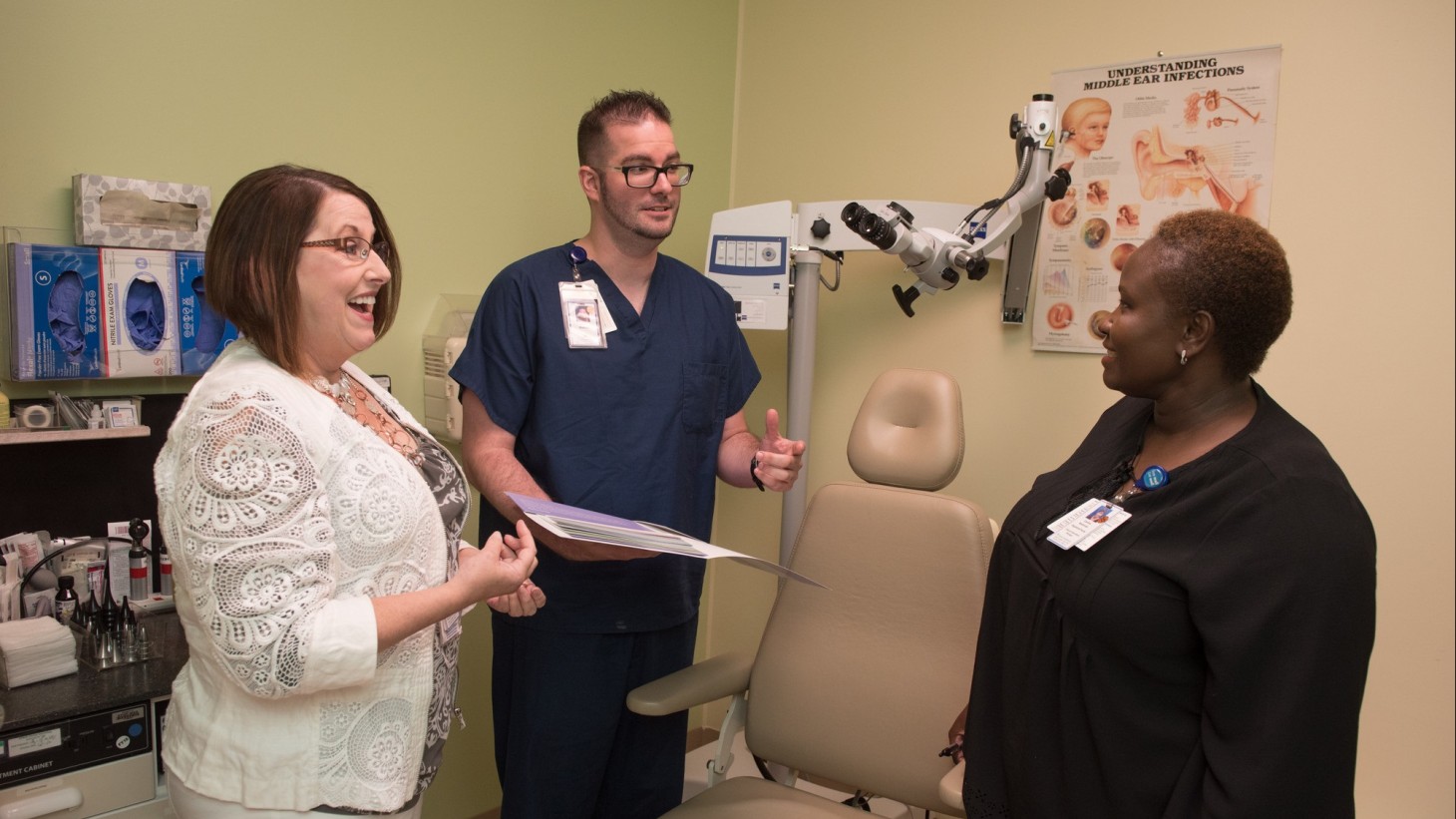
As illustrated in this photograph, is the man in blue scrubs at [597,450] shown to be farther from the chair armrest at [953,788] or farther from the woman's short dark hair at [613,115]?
the chair armrest at [953,788]

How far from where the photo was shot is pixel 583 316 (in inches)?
77.4

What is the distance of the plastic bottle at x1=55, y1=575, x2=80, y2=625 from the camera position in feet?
5.88

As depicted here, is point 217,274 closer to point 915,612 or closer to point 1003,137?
point 915,612

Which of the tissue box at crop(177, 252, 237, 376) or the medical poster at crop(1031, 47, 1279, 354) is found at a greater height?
the medical poster at crop(1031, 47, 1279, 354)

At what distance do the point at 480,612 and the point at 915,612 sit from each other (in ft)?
4.05

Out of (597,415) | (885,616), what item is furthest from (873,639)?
(597,415)

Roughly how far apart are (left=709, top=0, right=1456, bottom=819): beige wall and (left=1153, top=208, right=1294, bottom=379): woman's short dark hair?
809mm

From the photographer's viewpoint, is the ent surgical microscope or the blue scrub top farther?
the ent surgical microscope

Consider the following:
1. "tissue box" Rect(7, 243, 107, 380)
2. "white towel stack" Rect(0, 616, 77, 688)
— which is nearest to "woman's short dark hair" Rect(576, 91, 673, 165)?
"tissue box" Rect(7, 243, 107, 380)

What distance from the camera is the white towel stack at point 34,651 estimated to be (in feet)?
5.19

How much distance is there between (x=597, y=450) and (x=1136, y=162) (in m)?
1.44

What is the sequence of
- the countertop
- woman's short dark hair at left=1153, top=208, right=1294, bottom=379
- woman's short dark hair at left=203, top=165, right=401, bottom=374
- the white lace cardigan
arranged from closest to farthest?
1. the white lace cardigan
2. woman's short dark hair at left=203, top=165, right=401, bottom=374
3. woman's short dark hair at left=1153, top=208, right=1294, bottom=379
4. the countertop

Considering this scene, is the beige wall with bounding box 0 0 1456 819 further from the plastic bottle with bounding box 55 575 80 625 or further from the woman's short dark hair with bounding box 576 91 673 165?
the woman's short dark hair with bounding box 576 91 673 165

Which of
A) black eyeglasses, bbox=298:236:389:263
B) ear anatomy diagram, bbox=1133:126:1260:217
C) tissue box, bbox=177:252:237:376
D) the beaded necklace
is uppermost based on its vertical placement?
ear anatomy diagram, bbox=1133:126:1260:217
